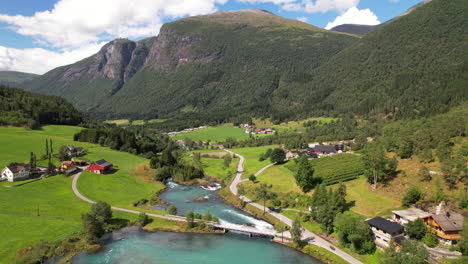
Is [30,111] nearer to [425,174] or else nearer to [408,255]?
[408,255]

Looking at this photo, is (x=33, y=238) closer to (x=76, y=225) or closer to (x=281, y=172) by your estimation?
(x=76, y=225)

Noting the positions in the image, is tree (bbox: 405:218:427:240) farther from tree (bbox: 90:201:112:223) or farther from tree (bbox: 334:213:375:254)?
tree (bbox: 90:201:112:223)

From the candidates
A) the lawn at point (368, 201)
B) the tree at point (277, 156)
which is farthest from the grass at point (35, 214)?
the tree at point (277, 156)

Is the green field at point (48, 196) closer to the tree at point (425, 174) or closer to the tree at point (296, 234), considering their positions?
the tree at point (296, 234)

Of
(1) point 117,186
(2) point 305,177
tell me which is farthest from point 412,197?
(1) point 117,186

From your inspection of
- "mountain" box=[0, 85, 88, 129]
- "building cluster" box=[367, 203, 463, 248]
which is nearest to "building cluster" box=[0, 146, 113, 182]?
"mountain" box=[0, 85, 88, 129]

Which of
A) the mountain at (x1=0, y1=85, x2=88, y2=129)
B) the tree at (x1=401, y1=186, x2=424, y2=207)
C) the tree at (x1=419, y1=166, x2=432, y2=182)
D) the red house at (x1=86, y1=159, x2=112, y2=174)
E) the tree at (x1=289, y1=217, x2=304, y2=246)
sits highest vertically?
the mountain at (x1=0, y1=85, x2=88, y2=129)
